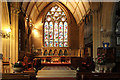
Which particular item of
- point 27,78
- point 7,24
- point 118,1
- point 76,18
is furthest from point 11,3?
point 76,18

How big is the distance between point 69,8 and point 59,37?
3709mm

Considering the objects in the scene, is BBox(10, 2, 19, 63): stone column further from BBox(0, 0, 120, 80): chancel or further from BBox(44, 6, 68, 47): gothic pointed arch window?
BBox(44, 6, 68, 47): gothic pointed arch window

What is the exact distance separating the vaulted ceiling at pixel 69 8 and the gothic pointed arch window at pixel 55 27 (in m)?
1.34

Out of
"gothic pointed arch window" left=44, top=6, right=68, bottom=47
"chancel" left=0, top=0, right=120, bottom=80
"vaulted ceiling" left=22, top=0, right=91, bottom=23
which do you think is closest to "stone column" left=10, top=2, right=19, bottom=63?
"chancel" left=0, top=0, right=120, bottom=80

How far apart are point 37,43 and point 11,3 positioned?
10540 mm

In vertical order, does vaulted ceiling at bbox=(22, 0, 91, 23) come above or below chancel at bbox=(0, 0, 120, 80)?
above

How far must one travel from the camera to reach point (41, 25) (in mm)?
25156

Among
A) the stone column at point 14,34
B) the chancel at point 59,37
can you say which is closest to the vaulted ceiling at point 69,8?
the chancel at point 59,37

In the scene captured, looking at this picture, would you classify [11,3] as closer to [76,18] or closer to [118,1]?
[118,1]

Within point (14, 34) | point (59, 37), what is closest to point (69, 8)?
point (59, 37)

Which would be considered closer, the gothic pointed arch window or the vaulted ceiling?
the vaulted ceiling

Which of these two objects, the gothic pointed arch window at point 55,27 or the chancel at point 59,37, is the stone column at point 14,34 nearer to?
the chancel at point 59,37

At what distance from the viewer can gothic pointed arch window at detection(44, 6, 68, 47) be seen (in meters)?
25.5

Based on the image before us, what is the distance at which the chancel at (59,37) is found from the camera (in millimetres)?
13180
